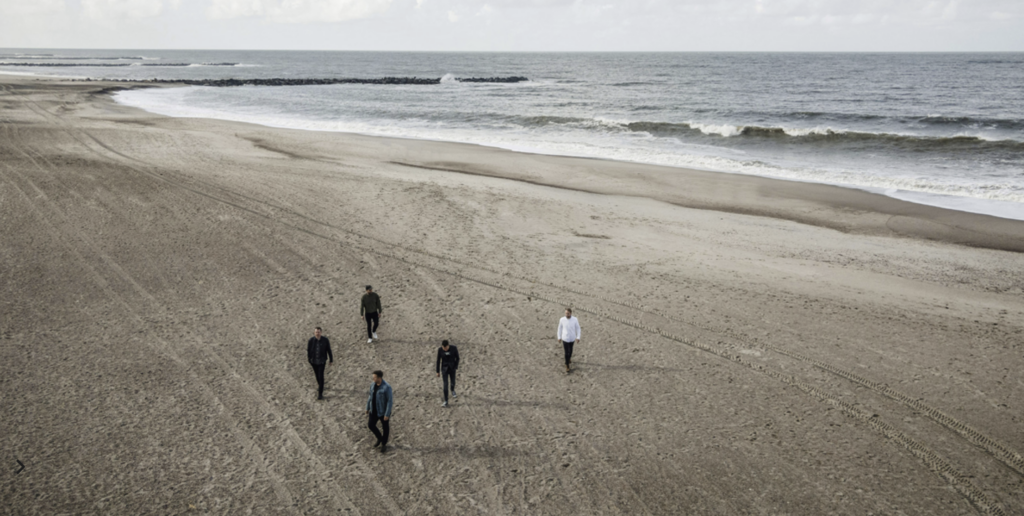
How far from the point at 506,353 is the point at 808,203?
56.3 feet

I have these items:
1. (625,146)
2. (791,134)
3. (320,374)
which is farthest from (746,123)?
(320,374)

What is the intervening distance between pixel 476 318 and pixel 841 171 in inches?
955

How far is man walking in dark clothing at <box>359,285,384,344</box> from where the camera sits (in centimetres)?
1169

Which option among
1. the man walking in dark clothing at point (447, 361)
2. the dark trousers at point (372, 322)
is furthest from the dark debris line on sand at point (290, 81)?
the man walking in dark clothing at point (447, 361)

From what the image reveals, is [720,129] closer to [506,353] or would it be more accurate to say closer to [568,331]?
[506,353]

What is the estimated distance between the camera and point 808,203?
22.9 metres

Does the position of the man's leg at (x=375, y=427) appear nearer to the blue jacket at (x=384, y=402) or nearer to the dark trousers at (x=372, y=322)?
the blue jacket at (x=384, y=402)

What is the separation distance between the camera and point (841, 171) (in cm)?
2859

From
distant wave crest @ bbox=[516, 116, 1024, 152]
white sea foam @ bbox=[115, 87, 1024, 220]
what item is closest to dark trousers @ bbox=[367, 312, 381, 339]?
white sea foam @ bbox=[115, 87, 1024, 220]

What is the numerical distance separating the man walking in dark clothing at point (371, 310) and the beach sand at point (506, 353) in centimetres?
37

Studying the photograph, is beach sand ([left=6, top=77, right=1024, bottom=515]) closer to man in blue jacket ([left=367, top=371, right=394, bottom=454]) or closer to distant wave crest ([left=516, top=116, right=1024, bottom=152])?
man in blue jacket ([left=367, top=371, right=394, bottom=454])

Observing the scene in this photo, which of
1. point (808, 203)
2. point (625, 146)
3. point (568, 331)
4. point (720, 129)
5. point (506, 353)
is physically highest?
point (720, 129)

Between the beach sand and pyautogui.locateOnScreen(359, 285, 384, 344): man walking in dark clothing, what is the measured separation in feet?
1.20

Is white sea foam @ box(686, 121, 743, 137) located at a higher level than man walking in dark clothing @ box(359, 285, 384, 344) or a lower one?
higher
